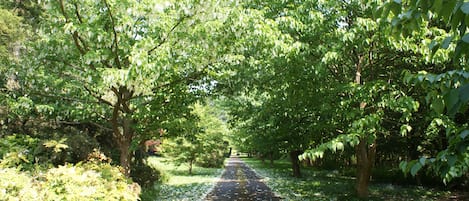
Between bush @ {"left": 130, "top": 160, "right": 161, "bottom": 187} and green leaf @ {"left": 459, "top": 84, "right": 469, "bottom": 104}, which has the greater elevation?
green leaf @ {"left": 459, "top": 84, "right": 469, "bottom": 104}

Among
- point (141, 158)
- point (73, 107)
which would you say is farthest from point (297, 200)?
point (141, 158)

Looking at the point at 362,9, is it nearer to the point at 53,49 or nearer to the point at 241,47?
the point at 241,47

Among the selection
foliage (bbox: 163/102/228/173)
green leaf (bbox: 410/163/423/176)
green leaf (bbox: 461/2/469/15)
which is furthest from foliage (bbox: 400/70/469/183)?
foliage (bbox: 163/102/228/173)

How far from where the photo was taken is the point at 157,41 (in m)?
7.61

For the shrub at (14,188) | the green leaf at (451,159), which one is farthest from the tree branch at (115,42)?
the green leaf at (451,159)

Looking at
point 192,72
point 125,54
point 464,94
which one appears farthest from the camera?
point 192,72

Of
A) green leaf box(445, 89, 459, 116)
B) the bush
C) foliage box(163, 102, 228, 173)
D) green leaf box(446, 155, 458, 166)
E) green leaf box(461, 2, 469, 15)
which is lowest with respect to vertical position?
the bush

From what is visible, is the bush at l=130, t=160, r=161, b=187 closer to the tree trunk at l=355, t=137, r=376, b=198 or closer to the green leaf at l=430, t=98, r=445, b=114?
the tree trunk at l=355, t=137, r=376, b=198

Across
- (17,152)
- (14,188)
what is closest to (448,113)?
(14,188)

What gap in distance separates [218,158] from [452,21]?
30253mm

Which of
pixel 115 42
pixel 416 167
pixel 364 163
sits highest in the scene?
pixel 115 42

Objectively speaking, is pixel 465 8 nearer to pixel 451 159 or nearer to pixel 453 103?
pixel 453 103

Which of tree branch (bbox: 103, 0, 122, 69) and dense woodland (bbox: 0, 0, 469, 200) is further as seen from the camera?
tree branch (bbox: 103, 0, 122, 69)

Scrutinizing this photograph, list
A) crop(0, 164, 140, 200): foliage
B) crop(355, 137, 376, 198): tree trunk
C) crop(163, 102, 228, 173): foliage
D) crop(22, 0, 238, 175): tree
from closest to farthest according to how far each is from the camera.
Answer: crop(0, 164, 140, 200): foliage, crop(22, 0, 238, 175): tree, crop(355, 137, 376, 198): tree trunk, crop(163, 102, 228, 173): foliage
